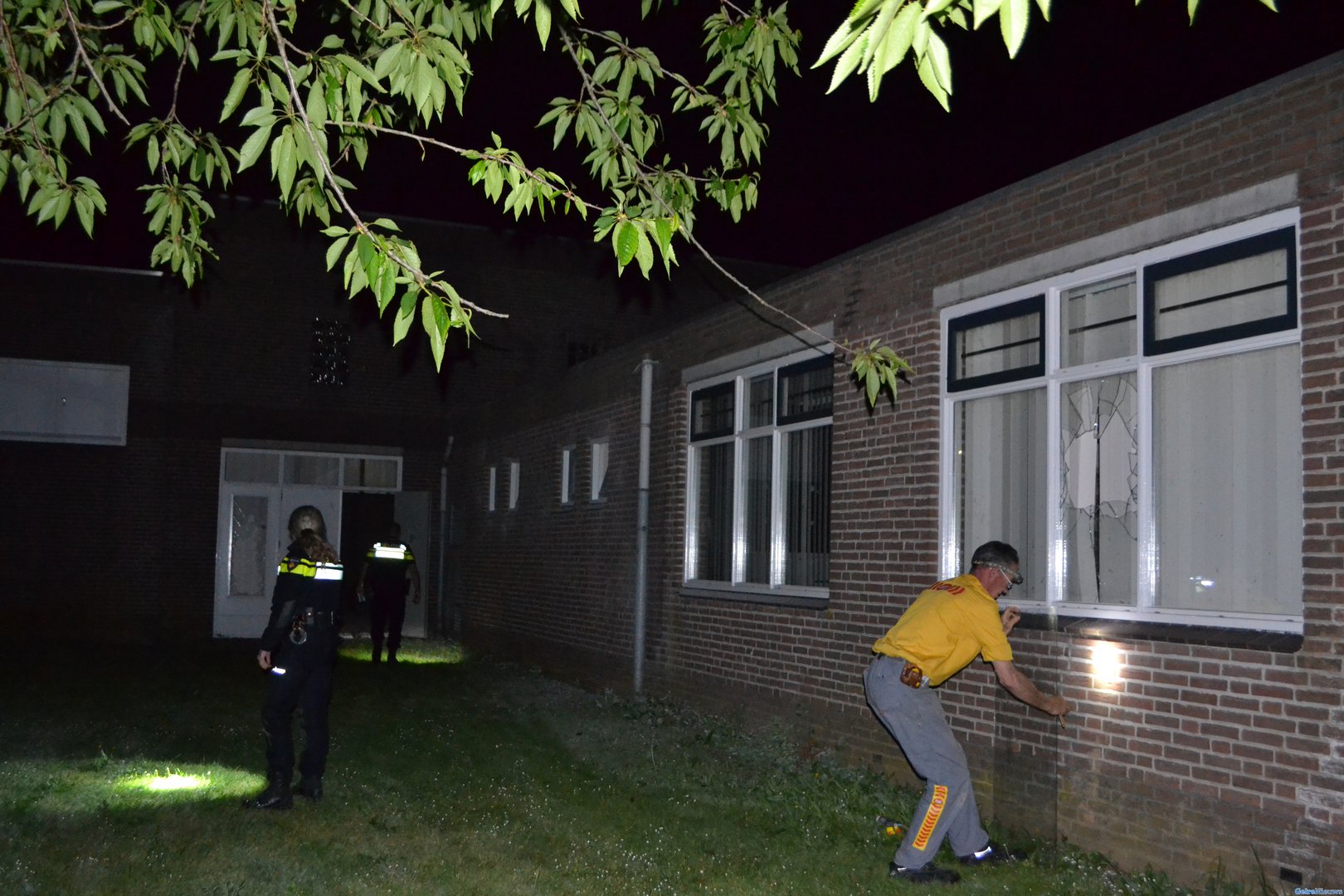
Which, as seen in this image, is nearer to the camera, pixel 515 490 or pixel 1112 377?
pixel 1112 377

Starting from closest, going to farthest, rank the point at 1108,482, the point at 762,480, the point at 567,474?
the point at 1108,482 < the point at 762,480 < the point at 567,474

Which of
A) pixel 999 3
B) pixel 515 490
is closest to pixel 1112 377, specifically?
pixel 999 3

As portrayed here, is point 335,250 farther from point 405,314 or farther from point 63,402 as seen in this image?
point 63,402

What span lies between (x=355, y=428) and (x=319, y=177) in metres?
18.9

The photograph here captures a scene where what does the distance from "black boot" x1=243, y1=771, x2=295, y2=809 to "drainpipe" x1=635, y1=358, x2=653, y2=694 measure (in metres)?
5.76

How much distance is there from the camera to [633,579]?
554 inches

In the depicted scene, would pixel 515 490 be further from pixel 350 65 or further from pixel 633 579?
pixel 350 65

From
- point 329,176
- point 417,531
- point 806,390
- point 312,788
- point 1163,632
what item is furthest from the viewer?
point 417,531

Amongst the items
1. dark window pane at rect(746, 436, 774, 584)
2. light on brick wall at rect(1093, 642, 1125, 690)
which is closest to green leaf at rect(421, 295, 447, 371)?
light on brick wall at rect(1093, 642, 1125, 690)

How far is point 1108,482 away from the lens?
784cm

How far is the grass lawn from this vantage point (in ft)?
22.2

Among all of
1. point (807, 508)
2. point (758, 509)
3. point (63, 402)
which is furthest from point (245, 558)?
point (807, 508)

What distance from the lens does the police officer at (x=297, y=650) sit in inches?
326

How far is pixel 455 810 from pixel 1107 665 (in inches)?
169
